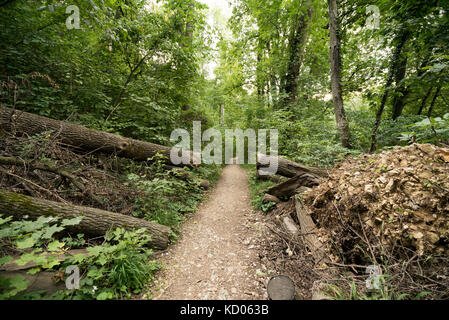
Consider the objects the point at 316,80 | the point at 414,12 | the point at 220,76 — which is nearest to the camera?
the point at 414,12

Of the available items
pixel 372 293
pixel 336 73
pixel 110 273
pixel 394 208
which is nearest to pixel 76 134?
pixel 110 273

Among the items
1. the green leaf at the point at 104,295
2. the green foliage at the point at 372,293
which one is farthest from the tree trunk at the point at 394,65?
the green leaf at the point at 104,295

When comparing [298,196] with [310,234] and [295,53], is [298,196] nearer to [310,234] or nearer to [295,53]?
[310,234]

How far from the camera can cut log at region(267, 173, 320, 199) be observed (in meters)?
4.20

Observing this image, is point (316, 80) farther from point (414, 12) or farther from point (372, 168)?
point (372, 168)

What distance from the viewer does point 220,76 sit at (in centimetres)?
1739

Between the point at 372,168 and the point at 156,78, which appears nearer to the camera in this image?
the point at 372,168

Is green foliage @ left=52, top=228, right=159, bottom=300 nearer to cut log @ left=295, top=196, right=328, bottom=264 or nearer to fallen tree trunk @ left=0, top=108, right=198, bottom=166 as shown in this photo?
cut log @ left=295, top=196, right=328, bottom=264

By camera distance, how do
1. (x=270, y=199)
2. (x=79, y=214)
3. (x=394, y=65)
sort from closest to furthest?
(x=79, y=214) → (x=270, y=199) → (x=394, y=65)

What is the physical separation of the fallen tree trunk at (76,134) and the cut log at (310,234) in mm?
4954

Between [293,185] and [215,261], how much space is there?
9.37ft

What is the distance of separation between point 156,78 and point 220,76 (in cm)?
1266

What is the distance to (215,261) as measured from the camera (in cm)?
304

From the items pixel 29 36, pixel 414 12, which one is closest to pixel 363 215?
pixel 414 12
